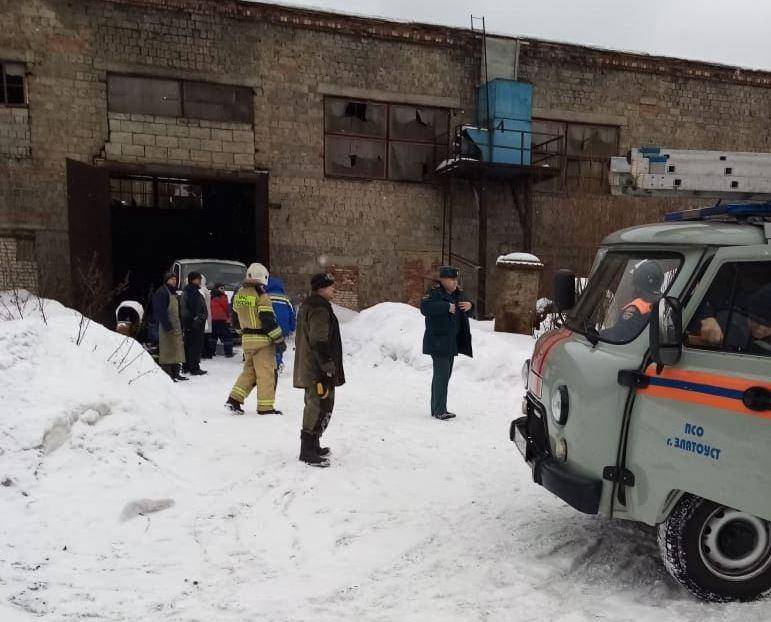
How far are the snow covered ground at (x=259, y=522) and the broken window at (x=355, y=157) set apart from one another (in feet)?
35.9

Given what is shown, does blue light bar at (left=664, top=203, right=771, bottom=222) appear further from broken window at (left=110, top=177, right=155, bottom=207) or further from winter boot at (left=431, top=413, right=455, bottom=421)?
broken window at (left=110, top=177, right=155, bottom=207)

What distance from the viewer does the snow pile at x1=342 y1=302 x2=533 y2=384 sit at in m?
9.33

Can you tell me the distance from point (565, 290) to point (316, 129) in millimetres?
13240

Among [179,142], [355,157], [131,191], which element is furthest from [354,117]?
[131,191]

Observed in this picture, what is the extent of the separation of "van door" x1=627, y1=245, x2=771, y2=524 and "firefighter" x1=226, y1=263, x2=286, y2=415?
4.77 m

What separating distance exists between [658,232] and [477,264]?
13784mm

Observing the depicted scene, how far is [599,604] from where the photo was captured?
3090 mm

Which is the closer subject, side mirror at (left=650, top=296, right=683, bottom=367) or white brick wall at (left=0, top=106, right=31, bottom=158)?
side mirror at (left=650, top=296, right=683, bottom=367)

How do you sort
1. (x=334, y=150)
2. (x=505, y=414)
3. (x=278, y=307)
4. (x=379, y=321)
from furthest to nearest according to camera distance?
(x=334, y=150)
(x=379, y=321)
(x=278, y=307)
(x=505, y=414)

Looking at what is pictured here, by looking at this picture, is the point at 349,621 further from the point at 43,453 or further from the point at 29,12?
the point at 29,12

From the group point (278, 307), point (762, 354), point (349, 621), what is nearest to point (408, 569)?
point (349, 621)

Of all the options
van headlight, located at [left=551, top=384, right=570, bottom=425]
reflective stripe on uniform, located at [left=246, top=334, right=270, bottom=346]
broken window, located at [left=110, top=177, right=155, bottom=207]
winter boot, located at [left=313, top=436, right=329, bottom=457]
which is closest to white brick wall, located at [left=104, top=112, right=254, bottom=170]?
broken window, located at [left=110, top=177, right=155, bottom=207]

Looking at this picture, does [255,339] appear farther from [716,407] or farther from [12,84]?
[12,84]

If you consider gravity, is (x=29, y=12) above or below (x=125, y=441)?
above
